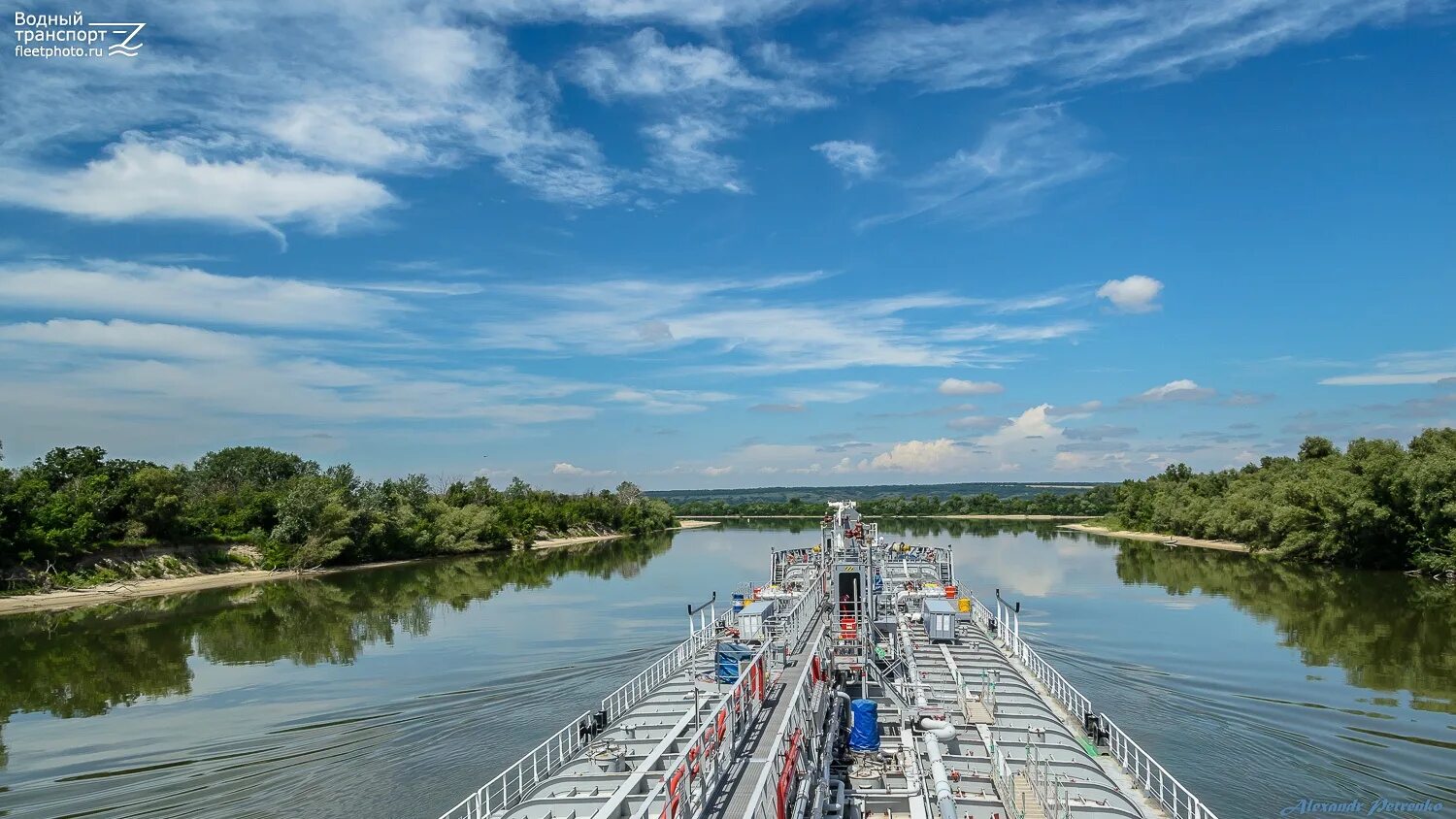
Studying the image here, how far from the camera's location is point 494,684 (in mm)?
36125

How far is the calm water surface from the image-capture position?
24406mm

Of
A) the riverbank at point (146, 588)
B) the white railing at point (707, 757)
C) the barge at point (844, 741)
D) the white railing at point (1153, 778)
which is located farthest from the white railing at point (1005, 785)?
the riverbank at point (146, 588)

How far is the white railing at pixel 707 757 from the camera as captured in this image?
502 inches

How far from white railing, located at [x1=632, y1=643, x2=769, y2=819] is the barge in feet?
0.17

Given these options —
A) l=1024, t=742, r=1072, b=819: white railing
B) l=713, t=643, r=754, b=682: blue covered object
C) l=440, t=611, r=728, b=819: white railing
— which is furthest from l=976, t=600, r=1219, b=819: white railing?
l=440, t=611, r=728, b=819: white railing

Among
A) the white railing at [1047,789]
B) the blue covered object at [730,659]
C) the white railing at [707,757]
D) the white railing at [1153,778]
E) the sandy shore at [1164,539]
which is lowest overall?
the sandy shore at [1164,539]

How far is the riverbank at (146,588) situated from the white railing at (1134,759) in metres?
71.4

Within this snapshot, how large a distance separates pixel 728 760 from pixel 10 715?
116 feet

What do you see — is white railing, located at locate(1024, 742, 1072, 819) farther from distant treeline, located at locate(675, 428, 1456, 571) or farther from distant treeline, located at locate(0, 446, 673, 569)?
distant treeline, located at locate(0, 446, 673, 569)

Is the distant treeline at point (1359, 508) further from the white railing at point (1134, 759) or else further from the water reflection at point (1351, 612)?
the white railing at point (1134, 759)

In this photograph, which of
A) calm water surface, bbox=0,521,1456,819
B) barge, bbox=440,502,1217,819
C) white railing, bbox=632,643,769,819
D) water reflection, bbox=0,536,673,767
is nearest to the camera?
white railing, bbox=632,643,769,819

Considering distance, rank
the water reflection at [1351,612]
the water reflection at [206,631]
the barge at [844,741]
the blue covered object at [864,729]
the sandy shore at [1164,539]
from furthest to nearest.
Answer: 1. the sandy shore at [1164,539]
2. the water reflection at [206,631]
3. the water reflection at [1351,612]
4. the blue covered object at [864,729]
5. the barge at [844,741]

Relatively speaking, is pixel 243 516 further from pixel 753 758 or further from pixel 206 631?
pixel 753 758

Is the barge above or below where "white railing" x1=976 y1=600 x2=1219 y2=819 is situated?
above
